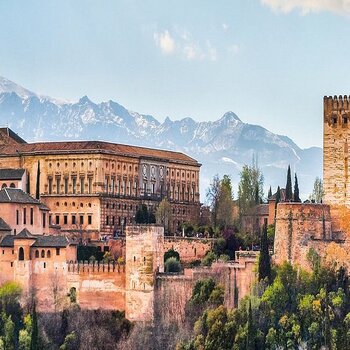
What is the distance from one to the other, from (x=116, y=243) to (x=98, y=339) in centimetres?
1364

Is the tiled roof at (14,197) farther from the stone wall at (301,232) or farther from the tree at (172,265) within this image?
the stone wall at (301,232)

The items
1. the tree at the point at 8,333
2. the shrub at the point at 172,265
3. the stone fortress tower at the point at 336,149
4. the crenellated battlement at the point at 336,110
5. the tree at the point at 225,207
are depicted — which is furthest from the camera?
the tree at the point at 225,207

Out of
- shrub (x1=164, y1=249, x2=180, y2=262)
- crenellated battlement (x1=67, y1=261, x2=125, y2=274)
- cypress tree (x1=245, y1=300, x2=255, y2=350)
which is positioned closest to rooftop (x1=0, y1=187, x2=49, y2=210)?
crenellated battlement (x1=67, y1=261, x2=125, y2=274)

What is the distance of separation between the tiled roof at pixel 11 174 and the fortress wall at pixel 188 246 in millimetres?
13501

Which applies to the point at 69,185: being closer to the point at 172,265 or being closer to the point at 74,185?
the point at 74,185

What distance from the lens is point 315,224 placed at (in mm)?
70062

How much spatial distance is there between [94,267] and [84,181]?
65.0 feet

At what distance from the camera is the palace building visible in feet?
308

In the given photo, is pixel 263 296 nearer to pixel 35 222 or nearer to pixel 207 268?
pixel 207 268

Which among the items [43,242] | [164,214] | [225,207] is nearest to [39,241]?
[43,242]

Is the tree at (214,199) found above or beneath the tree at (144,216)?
above

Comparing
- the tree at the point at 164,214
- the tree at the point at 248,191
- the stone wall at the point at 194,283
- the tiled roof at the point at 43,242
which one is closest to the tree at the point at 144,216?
the tree at the point at 164,214

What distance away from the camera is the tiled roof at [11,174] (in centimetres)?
9231

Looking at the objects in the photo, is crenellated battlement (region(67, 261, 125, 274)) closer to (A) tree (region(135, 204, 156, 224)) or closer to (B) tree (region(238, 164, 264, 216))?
(A) tree (region(135, 204, 156, 224))
